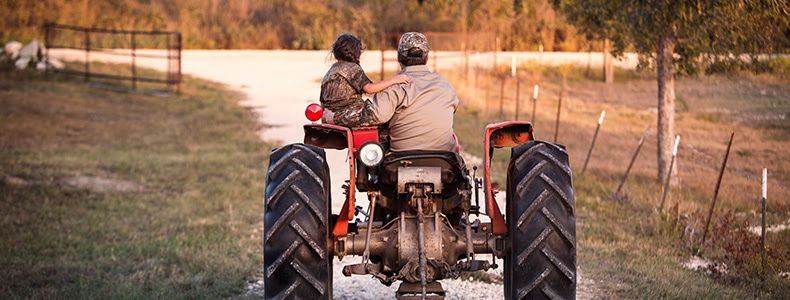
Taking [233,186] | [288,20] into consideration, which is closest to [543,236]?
[233,186]

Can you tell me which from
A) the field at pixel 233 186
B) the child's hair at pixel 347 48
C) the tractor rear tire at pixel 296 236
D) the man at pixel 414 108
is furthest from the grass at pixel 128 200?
the man at pixel 414 108

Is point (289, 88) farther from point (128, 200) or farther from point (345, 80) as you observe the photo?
point (345, 80)

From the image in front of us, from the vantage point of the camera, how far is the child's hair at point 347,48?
5.68 meters

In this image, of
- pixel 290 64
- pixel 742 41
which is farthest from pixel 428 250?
pixel 290 64

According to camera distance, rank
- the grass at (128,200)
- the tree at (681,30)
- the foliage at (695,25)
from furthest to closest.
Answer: the tree at (681,30) → the foliage at (695,25) → the grass at (128,200)

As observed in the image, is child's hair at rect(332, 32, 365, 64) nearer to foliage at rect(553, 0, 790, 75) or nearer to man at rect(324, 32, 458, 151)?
man at rect(324, 32, 458, 151)

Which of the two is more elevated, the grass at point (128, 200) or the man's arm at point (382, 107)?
the man's arm at point (382, 107)

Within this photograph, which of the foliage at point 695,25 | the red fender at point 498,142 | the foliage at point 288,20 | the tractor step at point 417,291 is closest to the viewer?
the tractor step at point 417,291

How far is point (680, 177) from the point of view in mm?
13305

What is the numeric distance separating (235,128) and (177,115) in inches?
140

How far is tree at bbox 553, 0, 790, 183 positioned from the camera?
10.1 metres

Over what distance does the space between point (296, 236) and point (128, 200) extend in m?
7.72

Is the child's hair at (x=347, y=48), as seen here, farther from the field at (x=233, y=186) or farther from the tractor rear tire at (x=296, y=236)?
the field at (x=233, y=186)

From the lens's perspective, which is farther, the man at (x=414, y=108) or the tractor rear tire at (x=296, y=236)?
the man at (x=414, y=108)
